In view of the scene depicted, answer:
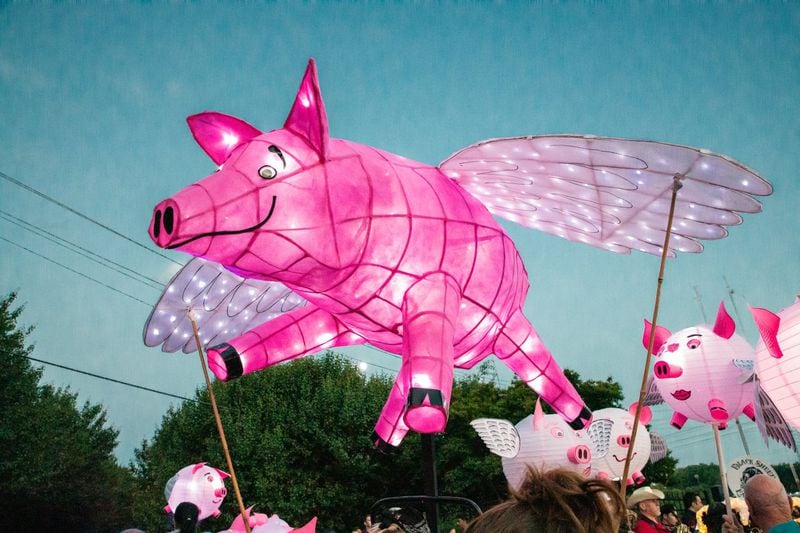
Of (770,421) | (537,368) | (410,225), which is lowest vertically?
(770,421)

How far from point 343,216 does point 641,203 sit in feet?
7.45

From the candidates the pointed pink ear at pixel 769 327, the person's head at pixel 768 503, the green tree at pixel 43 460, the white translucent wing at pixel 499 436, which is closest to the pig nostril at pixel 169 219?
the person's head at pixel 768 503

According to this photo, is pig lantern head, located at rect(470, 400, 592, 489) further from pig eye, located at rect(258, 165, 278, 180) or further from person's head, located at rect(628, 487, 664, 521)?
pig eye, located at rect(258, 165, 278, 180)

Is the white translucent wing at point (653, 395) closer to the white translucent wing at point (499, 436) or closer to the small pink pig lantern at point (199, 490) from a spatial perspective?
the white translucent wing at point (499, 436)

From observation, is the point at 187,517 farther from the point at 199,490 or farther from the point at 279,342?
the point at 199,490

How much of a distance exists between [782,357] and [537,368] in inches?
66.9

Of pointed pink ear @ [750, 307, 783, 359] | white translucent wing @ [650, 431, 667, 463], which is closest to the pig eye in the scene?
pointed pink ear @ [750, 307, 783, 359]

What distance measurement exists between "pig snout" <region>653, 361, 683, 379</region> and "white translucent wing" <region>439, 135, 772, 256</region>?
1.76 m

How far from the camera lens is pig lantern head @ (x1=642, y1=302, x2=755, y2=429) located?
20.4ft

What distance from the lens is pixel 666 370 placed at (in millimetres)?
6512

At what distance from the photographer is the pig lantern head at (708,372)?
6207mm

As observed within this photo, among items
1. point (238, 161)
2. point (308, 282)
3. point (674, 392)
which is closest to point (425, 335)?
point (308, 282)

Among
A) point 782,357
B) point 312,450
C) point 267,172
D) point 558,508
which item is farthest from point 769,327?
point 312,450

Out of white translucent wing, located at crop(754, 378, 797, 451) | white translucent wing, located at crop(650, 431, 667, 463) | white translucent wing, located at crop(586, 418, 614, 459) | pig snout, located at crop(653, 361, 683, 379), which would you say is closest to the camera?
white translucent wing, located at crop(754, 378, 797, 451)
